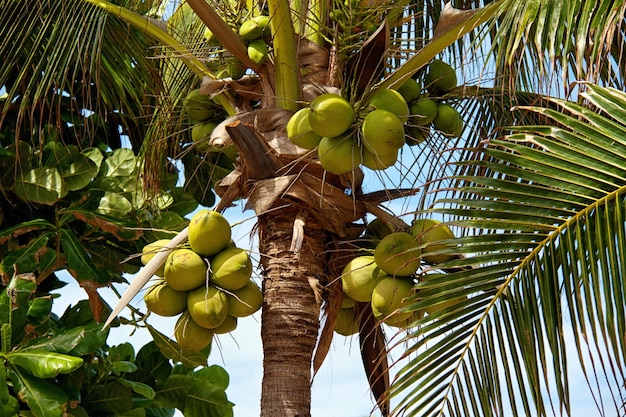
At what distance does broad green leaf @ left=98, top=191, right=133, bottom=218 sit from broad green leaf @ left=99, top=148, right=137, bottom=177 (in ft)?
0.74

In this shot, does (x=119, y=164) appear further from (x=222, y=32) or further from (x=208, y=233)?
(x=208, y=233)

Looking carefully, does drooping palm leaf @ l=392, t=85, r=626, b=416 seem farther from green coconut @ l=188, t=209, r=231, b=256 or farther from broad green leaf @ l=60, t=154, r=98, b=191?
broad green leaf @ l=60, t=154, r=98, b=191

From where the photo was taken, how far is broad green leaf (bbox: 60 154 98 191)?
5.86m

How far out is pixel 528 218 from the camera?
2.88 m

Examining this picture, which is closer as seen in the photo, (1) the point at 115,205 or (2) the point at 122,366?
(2) the point at 122,366

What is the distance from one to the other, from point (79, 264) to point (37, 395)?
0.78m

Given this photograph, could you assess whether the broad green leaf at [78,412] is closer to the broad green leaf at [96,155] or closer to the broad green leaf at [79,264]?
the broad green leaf at [79,264]

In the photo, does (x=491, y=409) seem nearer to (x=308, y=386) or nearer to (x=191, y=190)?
(x=308, y=386)

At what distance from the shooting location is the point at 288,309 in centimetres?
341

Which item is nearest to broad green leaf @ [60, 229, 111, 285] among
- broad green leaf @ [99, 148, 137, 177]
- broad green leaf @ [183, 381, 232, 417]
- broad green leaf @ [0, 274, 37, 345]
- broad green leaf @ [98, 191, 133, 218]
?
broad green leaf @ [0, 274, 37, 345]

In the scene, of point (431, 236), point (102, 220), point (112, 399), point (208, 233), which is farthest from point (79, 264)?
point (431, 236)

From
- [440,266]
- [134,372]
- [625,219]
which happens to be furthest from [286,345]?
[134,372]

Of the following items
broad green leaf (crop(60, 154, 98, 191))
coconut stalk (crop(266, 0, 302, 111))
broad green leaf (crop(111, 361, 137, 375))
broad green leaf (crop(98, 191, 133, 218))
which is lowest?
broad green leaf (crop(111, 361, 137, 375))

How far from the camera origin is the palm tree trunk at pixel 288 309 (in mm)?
3328
